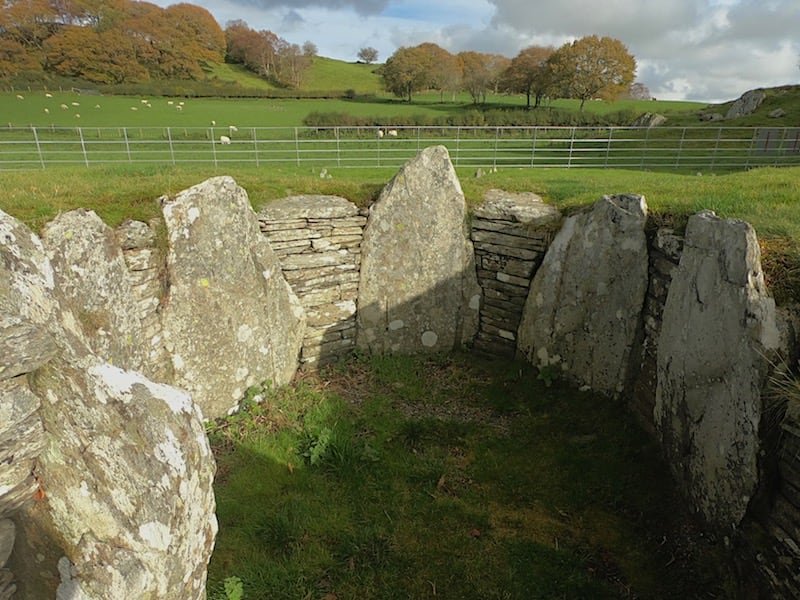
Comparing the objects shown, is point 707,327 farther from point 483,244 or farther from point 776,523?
point 483,244

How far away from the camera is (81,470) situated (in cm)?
311

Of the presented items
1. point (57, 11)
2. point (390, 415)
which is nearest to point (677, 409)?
point (390, 415)

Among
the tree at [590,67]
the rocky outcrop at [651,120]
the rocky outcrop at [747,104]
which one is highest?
the tree at [590,67]

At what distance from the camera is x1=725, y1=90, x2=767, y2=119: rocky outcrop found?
3325 centimetres

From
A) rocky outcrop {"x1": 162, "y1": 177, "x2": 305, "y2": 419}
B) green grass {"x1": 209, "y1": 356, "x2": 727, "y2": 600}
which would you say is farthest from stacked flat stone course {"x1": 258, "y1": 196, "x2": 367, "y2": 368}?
green grass {"x1": 209, "y1": 356, "x2": 727, "y2": 600}

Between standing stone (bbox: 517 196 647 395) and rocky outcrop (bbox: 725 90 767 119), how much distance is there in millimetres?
34355

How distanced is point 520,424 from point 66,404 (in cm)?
475

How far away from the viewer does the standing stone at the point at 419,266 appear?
287 inches

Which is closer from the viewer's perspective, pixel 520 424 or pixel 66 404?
pixel 66 404

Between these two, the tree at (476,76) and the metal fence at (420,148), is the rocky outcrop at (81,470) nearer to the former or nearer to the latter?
the metal fence at (420,148)

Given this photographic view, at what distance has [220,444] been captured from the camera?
5785mm

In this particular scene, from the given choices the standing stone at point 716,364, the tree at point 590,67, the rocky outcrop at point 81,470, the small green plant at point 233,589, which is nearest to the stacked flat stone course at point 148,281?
the rocky outcrop at point 81,470

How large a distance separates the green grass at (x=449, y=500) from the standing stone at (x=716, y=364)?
17.8 inches

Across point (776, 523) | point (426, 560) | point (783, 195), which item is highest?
point (783, 195)
